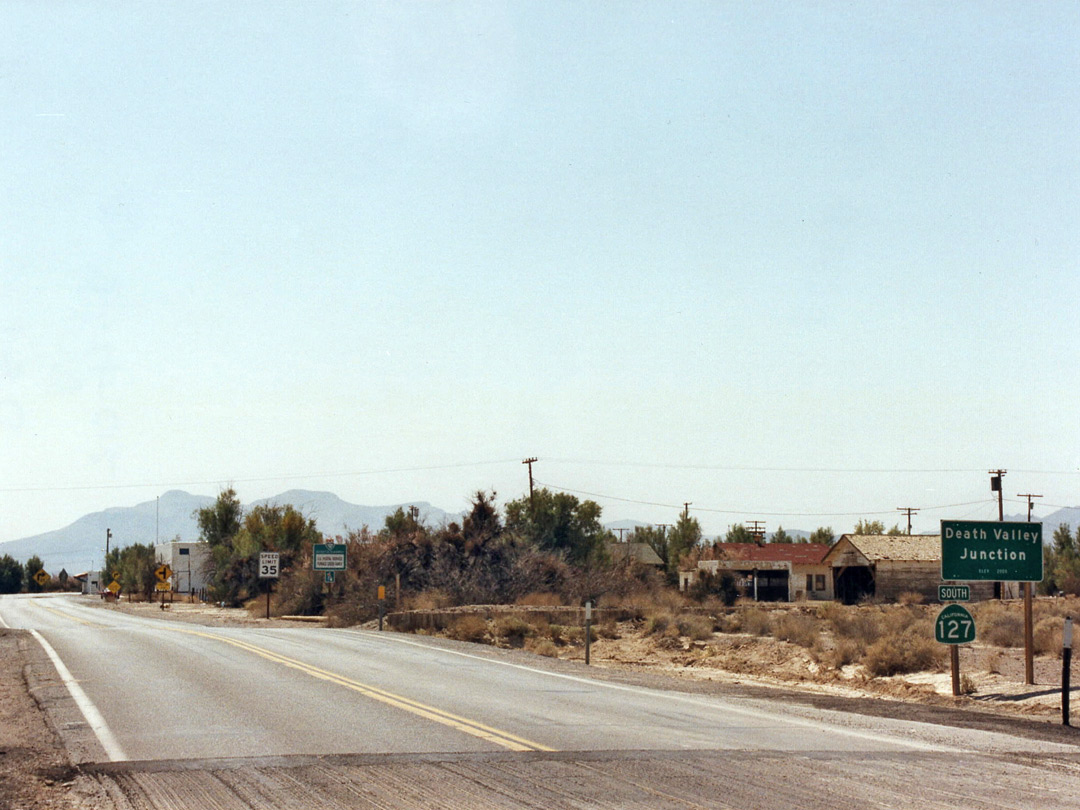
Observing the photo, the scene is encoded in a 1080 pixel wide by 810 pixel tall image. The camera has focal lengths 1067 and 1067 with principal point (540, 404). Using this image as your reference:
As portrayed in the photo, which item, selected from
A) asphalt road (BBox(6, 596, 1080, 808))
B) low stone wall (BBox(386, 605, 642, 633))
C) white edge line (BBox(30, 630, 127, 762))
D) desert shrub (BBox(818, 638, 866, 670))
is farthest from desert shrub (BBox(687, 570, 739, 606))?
white edge line (BBox(30, 630, 127, 762))

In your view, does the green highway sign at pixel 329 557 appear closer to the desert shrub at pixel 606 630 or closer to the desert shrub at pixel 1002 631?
the desert shrub at pixel 606 630

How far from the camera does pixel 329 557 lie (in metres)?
44.3

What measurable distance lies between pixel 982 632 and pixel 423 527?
94.7 ft

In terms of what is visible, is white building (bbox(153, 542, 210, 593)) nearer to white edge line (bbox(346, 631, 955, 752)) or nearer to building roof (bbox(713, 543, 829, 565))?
building roof (bbox(713, 543, 829, 565))

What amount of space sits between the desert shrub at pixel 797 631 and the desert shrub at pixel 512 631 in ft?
26.6

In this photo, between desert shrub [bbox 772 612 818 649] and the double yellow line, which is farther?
desert shrub [bbox 772 612 818 649]

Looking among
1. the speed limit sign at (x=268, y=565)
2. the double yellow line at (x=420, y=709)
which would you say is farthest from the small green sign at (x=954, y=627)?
the speed limit sign at (x=268, y=565)

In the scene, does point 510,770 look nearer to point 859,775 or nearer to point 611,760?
point 611,760

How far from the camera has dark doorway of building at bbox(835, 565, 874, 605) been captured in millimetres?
65000

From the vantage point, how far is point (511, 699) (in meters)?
15.7

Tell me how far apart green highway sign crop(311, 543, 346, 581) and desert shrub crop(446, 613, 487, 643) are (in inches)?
415

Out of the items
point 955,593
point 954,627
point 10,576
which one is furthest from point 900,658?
point 10,576

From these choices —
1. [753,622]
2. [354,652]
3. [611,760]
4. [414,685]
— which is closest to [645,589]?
[753,622]

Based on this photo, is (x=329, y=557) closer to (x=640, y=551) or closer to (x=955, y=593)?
(x=955, y=593)
